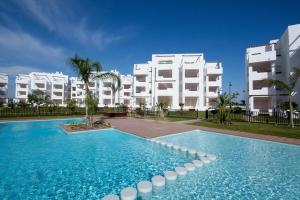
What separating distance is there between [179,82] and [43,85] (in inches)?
2076

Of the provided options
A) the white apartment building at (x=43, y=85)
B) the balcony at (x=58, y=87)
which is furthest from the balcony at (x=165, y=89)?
the balcony at (x=58, y=87)

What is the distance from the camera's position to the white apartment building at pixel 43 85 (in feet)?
201

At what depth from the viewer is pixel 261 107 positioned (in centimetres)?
3027

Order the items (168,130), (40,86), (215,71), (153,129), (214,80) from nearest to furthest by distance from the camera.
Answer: (168,130) < (153,129) < (215,71) < (214,80) < (40,86)

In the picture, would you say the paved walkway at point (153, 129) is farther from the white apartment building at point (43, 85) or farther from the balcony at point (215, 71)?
the white apartment building at point (43, 85)

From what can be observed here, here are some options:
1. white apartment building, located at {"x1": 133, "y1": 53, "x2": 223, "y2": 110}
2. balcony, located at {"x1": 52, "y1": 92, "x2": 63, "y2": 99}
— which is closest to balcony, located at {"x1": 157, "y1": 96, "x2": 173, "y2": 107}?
white apartment building, located at {"x1": 133, "y1": 53, "x2": 223, "y2": 110}

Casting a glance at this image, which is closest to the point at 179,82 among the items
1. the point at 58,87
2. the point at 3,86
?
the point at 58,87

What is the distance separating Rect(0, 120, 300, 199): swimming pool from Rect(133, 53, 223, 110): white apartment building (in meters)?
26.9

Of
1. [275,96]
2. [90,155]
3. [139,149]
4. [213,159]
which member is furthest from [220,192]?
[275,96]

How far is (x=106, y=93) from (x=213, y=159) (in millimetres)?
57138

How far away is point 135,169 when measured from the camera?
6.27 m

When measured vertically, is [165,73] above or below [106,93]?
above

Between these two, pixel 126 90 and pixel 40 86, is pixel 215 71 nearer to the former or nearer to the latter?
pixel 126 90

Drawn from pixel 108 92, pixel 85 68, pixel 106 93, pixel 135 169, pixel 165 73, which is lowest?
pixel 135 169
